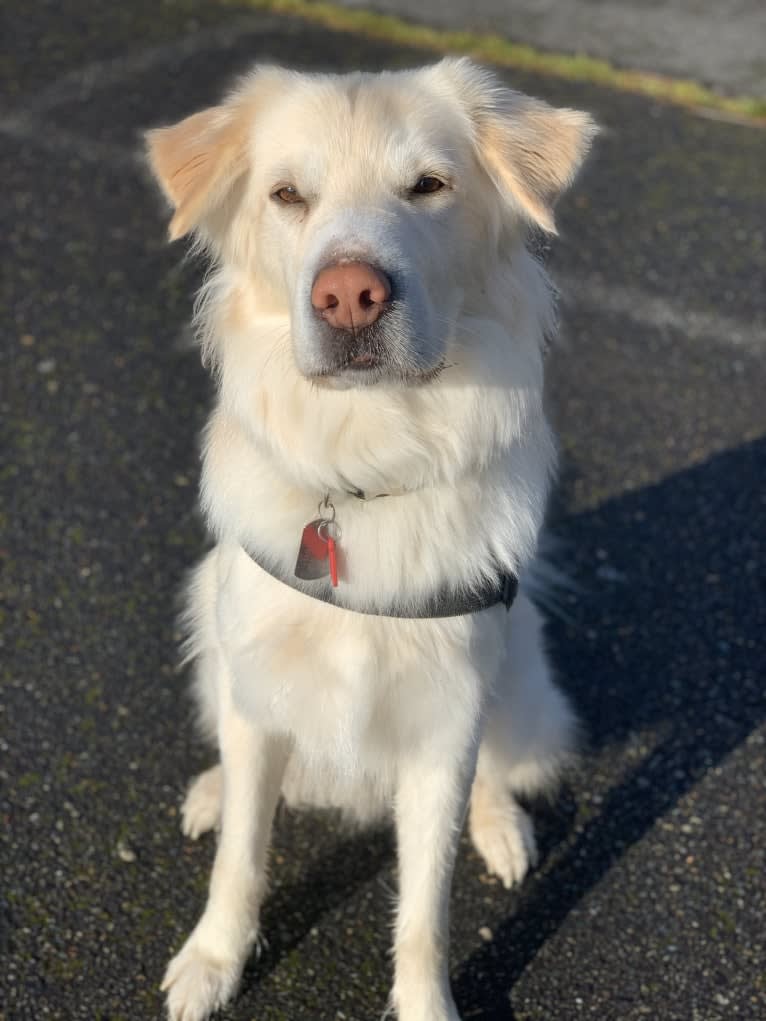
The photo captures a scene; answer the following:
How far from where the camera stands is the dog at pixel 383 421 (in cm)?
225

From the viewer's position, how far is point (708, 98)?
21.4ft

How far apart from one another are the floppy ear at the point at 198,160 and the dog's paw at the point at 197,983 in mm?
1659

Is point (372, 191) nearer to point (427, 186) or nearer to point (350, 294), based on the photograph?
point (427, 186)

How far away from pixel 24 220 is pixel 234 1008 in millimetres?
3978

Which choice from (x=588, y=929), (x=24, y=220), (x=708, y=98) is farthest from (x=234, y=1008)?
(x=708, y=98)

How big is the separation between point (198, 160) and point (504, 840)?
6.11 ft

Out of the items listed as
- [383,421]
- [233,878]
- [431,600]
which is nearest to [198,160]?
[383,421]

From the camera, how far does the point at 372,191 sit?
7.32 ft

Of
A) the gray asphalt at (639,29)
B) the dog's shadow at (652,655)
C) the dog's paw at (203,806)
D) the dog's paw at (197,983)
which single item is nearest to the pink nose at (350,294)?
the dog's paw at (203,806)

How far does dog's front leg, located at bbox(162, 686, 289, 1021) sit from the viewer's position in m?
2.58

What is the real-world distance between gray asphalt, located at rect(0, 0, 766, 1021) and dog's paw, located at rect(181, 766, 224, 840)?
0.04 metres

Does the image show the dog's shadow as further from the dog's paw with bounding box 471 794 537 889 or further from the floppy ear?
the floppy ear

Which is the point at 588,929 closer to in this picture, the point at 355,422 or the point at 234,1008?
the point at 234,1008

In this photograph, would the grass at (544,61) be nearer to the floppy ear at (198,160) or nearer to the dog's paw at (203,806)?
the floppy ear at (198,160)
